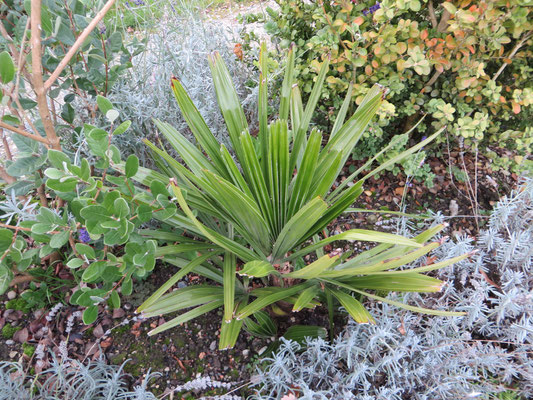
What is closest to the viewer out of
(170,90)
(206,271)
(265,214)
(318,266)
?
(318,266)

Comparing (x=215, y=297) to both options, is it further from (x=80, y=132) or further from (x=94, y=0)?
(x=94, y=0)

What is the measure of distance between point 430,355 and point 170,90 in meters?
1.74

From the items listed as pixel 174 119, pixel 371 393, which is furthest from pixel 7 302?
pixel 371 393

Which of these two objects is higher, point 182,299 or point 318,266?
point 318,266

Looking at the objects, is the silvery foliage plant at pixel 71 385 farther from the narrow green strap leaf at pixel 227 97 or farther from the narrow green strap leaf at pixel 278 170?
the narrow green strap leaf at pixel 227 97

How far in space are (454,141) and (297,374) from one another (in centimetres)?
170

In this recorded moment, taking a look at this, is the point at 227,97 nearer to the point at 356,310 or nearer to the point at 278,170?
the point at 278,170

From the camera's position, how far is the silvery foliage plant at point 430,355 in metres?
1.32

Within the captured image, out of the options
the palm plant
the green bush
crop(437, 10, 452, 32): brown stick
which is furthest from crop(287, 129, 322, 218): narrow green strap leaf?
crop(437, 10, 452, 32): brown stick

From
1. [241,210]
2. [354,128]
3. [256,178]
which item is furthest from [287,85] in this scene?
[241,210]

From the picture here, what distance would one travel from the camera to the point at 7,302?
67.7 inches

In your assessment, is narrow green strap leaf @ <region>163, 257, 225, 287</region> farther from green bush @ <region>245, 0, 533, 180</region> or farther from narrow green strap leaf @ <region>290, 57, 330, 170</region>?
green bush @ <region>245, 0, 533, 180</region>

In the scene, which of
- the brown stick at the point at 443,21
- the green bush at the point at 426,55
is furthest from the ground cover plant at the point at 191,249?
the brown stick at the point at 443,21

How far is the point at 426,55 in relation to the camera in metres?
1.88
